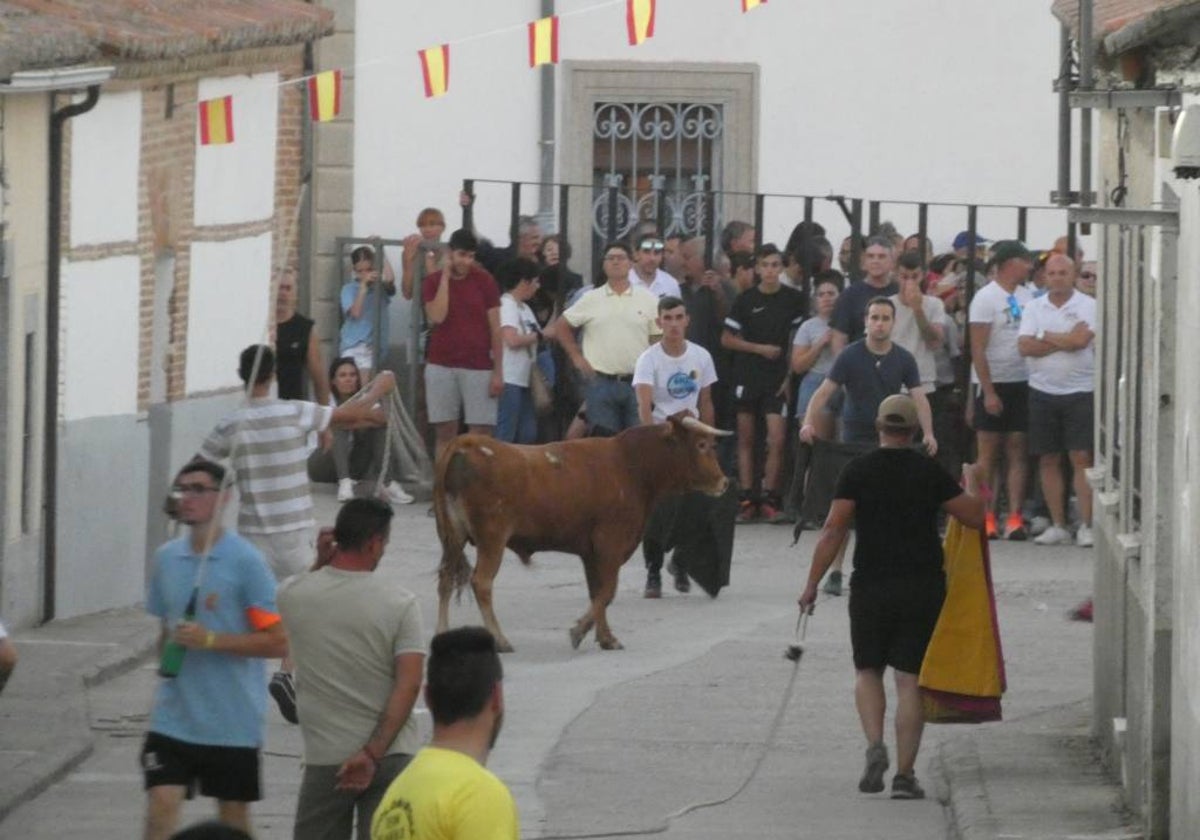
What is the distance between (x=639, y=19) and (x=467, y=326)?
301 centimetres

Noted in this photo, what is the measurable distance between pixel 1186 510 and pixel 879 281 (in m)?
11.2

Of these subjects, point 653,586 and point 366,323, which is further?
point 366,323

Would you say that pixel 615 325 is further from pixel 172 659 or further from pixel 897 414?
pixel 172 659

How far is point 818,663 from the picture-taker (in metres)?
15.7

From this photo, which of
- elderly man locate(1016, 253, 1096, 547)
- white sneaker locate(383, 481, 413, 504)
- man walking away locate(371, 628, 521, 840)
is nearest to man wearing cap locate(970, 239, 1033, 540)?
elderly man locate(1016, 253, 1096, 547)

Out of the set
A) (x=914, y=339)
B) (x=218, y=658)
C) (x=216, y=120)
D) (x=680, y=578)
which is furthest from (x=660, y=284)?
(x=218, y=658)

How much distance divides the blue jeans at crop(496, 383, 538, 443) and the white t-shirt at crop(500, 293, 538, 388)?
7 centimetres

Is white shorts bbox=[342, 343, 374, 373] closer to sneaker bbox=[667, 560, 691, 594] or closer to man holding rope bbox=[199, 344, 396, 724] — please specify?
sneaker bbox=[667, 560, 691, 594]

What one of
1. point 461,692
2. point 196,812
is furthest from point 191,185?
point 461,692

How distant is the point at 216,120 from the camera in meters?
18.8

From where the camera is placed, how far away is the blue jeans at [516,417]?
2191cm

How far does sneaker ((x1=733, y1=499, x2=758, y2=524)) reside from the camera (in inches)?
854

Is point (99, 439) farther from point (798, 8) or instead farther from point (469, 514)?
point (798, 8)

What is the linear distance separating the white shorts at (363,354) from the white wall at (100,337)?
5.59 meters
